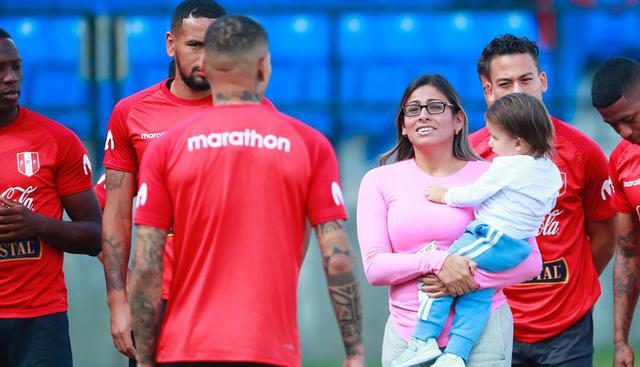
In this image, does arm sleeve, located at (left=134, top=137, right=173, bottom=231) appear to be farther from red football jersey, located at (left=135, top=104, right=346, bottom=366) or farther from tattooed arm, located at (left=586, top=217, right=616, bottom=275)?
tattooed arm, located at (left=586, top=217, right=616, bottom=275)

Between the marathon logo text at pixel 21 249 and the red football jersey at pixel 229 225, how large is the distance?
1616mm

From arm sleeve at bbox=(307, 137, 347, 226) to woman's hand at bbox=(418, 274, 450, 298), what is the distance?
2.66ft

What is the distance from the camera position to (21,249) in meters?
5.30

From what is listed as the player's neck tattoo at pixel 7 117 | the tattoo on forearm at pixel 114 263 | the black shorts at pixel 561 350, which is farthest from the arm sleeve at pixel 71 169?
the black shorts at pixel 561 350

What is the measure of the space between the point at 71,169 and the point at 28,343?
86 cm

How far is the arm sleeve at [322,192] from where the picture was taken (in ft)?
12.9

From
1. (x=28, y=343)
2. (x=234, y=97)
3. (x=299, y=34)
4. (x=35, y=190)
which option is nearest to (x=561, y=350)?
(x=234, y=97)

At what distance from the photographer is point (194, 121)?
153 inches

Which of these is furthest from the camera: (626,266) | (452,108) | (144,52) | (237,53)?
(144,52)

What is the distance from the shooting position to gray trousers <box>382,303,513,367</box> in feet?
15.2

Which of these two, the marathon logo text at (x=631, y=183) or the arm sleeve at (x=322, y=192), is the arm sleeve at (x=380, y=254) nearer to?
the arm sleeve at (x=322, y=192)

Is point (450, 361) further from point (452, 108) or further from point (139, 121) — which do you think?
point (139, 121)

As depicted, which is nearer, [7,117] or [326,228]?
[326,228]

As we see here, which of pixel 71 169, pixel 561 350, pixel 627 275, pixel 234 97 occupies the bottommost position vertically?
pixel 561 350
